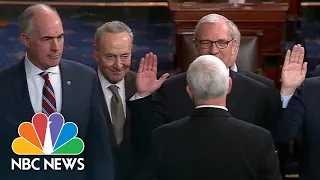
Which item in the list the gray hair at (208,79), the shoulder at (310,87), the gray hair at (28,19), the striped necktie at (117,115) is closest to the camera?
the gray hair at (208,79)

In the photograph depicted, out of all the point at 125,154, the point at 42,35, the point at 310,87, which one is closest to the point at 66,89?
the point at 42,35

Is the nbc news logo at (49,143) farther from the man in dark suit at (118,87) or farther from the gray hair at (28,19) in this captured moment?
the gray hair at (28,19)

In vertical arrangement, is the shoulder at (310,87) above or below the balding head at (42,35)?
below

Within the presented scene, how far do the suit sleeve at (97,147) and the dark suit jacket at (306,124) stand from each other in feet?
1.76

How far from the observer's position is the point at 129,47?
2.46m

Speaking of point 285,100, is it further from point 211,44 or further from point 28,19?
point 28,19

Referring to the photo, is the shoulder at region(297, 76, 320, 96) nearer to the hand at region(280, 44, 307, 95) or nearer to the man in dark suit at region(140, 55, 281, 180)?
the hand at region(280, 44, 307, 95)

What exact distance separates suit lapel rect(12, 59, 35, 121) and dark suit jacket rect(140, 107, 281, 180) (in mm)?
486

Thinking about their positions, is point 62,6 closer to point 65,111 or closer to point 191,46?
point 191,46

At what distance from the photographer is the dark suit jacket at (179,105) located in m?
2.36

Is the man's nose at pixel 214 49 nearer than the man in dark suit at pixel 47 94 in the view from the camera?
No

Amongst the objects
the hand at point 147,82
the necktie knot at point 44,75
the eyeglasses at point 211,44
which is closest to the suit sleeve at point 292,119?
the eyeglasses at point 211,44

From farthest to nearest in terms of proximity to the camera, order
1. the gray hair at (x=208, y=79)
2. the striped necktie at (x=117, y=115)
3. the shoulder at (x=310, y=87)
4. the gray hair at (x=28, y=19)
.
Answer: the striped necktie at (x=117, y=115) → the shoulder at (x=310, y=87) → the gray hair at (x=28, y=19) → the gray hair at (x=208, y=79)

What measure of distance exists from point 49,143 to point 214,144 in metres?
0.62
